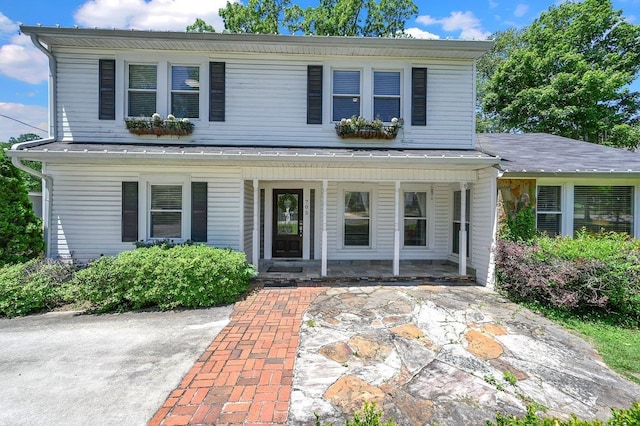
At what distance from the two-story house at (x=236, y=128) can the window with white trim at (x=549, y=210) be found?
1103 millimetres

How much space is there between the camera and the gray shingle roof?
631 cm

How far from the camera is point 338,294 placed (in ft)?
20.4

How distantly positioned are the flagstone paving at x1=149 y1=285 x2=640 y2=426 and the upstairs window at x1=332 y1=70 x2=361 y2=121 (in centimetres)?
471

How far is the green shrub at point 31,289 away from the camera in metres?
5.18

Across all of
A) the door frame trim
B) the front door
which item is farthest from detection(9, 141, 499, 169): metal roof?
the front door

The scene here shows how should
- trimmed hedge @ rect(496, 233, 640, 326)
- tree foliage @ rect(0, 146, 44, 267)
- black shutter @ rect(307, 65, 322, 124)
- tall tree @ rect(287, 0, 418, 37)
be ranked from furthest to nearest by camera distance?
tall tree @ rect(287, 0, 418, 37) < black shutter @ rect(307, 65, 322, 124) < tree foliage @ rect(0, 146, 44, 267) < trimmed hedge @ rect(496, 233, 640, 326)

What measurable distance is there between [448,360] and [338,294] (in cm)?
273

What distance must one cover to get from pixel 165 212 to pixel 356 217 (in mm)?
4880

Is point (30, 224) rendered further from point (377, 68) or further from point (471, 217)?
point (471, 217)

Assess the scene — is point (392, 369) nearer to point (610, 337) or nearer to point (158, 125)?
point (610, 337)

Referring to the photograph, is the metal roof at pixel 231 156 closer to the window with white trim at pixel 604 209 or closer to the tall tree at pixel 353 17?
the window with white trim at pixel 604 209

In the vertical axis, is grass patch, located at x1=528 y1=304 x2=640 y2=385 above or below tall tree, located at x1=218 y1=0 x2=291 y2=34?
below

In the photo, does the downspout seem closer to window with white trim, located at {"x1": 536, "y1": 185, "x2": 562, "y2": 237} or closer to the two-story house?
the two-story house

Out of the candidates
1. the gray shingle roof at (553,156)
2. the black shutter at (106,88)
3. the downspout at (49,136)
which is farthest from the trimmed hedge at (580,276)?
the downspout at (49,136)
